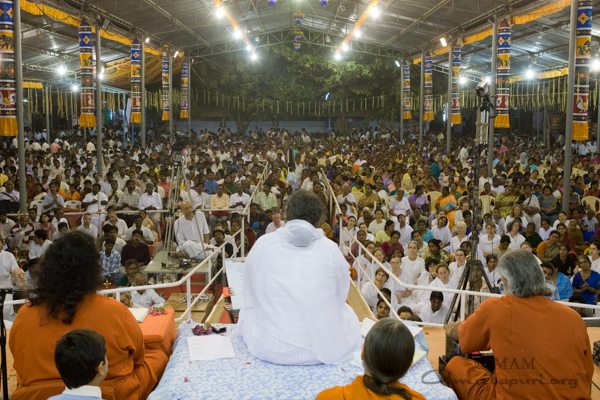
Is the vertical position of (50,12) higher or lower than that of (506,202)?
higher

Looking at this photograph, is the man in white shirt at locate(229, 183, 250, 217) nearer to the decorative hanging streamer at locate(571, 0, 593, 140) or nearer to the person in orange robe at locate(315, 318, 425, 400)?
the decorative hanging streamer at locate(571, 0, 593, 140)

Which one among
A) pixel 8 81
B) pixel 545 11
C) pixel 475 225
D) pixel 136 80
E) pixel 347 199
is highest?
pixel 545 11

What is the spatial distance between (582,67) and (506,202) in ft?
8.65

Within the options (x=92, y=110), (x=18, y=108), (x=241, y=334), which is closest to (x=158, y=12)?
(x=92, y=110)

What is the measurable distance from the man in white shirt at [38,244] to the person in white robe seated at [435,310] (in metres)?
4.99

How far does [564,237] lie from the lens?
8.16m

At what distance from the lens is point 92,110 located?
12.2 m

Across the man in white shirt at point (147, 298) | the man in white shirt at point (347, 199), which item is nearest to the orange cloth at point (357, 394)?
the man in white shirt at point (147, 298)

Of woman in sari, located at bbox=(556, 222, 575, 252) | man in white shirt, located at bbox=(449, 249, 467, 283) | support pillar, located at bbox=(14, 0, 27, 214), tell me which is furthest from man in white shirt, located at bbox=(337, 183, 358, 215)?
support pillar, located at bbox=(14, 0, 27, 214)

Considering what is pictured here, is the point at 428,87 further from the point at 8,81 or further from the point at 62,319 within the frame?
the point at 62,319

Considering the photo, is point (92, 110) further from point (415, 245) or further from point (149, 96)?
point (149, 96)

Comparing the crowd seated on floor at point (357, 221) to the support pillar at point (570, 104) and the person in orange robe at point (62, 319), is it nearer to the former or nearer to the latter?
the person in orange robe at point (62, 319)

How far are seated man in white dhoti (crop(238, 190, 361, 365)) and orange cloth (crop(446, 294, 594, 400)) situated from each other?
753 mm

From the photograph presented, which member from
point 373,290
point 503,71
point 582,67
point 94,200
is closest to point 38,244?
point 94,200
